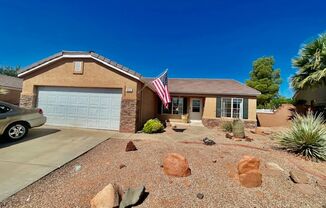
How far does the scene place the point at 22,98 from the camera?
437 inches

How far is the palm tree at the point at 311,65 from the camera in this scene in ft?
38.2

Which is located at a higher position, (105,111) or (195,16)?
(195,16)

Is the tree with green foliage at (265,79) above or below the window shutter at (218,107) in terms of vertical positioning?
above

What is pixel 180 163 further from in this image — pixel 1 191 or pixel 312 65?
pixel 312 65

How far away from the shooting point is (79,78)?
35.1 ft

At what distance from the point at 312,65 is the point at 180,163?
12.7 metres

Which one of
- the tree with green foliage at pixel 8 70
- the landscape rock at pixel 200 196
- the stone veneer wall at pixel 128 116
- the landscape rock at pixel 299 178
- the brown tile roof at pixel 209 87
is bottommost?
the landscape rock at pixel 200 196

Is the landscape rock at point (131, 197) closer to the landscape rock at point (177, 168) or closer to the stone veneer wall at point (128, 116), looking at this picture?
the landscape rock at point (177, 168)

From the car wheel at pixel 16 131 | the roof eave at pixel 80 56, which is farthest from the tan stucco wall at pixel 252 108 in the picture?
the car wheel at pixel 16 131

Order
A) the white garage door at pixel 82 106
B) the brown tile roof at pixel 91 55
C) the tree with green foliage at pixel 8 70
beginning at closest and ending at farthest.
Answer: the brown tile roof at pixel 91 55, the white garage door at pixel 82 106, the tree with green foliage at pixel 8 70

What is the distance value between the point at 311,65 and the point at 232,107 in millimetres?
5794

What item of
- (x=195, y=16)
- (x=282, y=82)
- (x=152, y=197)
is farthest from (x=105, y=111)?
(x=282, y=82)

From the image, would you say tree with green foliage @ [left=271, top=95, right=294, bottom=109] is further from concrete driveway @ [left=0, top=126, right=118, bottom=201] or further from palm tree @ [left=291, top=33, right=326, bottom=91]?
concrete driveway @ [left=0, top=126, right=118, bottom=201]

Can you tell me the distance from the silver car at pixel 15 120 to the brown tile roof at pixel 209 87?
7.66 meters
